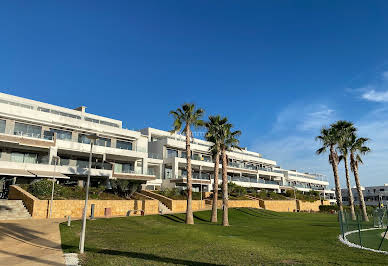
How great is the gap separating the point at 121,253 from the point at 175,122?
63.1ft

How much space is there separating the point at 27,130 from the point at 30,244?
26.6 metres

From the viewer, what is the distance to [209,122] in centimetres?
3512

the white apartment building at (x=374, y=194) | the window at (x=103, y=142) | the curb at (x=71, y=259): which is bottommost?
the curb at (x=71, y=259)

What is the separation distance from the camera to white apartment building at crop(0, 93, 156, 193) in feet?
118

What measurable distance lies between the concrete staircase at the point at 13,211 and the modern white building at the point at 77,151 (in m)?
4.90

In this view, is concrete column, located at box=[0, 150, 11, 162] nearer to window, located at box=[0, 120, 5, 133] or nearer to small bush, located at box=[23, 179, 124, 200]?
window, located at box=[0, 120, 5, 133]

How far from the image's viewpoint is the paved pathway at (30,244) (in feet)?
41.7

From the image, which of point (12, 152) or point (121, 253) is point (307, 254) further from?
point (12, 152)

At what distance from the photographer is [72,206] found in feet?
96.9

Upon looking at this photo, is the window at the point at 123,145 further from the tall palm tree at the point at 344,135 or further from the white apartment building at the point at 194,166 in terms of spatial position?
the tall palm tree at the point at 344,135

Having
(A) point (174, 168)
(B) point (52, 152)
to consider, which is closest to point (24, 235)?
(B) point (52, 152)

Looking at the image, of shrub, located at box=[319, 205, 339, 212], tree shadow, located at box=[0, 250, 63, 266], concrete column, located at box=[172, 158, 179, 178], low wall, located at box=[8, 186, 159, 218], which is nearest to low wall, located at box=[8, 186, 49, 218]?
low wall, located at box=[8, 186, 159, 218]

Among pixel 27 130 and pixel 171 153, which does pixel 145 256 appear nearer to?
pixel 27 130

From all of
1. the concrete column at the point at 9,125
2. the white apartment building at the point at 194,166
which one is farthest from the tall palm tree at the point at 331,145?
the concrete column at the point at 9,125
